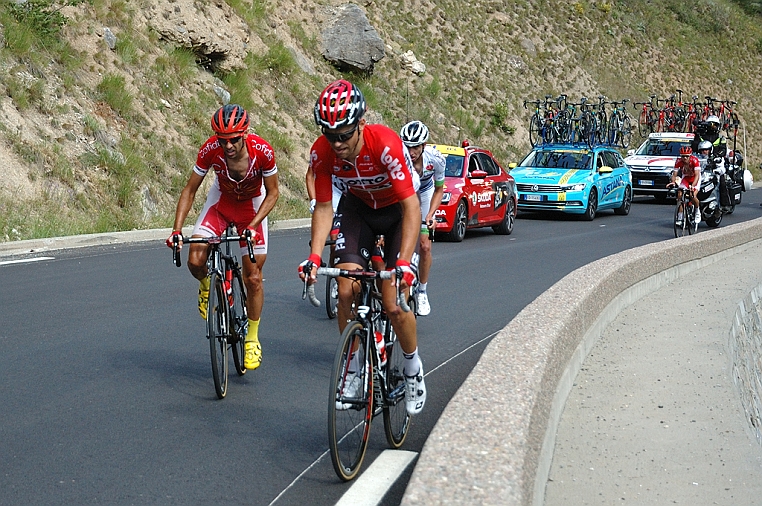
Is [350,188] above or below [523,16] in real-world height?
below

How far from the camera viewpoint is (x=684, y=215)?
1980 centimetres

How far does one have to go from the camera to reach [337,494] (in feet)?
17.1

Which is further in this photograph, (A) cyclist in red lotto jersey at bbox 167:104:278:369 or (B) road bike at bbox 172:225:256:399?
(A) cyclist in red lotto jersey at bbox 167:104:278:369

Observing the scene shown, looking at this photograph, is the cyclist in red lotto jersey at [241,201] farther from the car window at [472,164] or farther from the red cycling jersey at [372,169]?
the car window at [472,164]

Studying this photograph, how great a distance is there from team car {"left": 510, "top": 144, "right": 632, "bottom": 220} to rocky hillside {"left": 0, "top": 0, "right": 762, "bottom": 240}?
530cm

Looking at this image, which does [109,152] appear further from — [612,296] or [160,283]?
[612,296]

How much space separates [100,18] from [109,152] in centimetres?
551

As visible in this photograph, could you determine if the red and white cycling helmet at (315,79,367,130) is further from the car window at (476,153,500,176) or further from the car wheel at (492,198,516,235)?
the car wheel at (492,198,516,235)

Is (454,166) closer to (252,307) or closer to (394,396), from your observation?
(252,307)

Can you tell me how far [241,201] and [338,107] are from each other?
279cm

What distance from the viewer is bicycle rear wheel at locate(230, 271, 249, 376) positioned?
7.48m

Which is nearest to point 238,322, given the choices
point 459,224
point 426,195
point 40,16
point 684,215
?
point 426,195

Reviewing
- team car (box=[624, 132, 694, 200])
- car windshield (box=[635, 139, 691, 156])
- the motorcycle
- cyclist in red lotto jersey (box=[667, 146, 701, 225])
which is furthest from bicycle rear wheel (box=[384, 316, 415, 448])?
car windshield (box=[635, 139, 691, 156])

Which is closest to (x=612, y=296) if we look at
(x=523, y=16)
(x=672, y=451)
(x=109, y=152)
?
(x=672, y=451)
